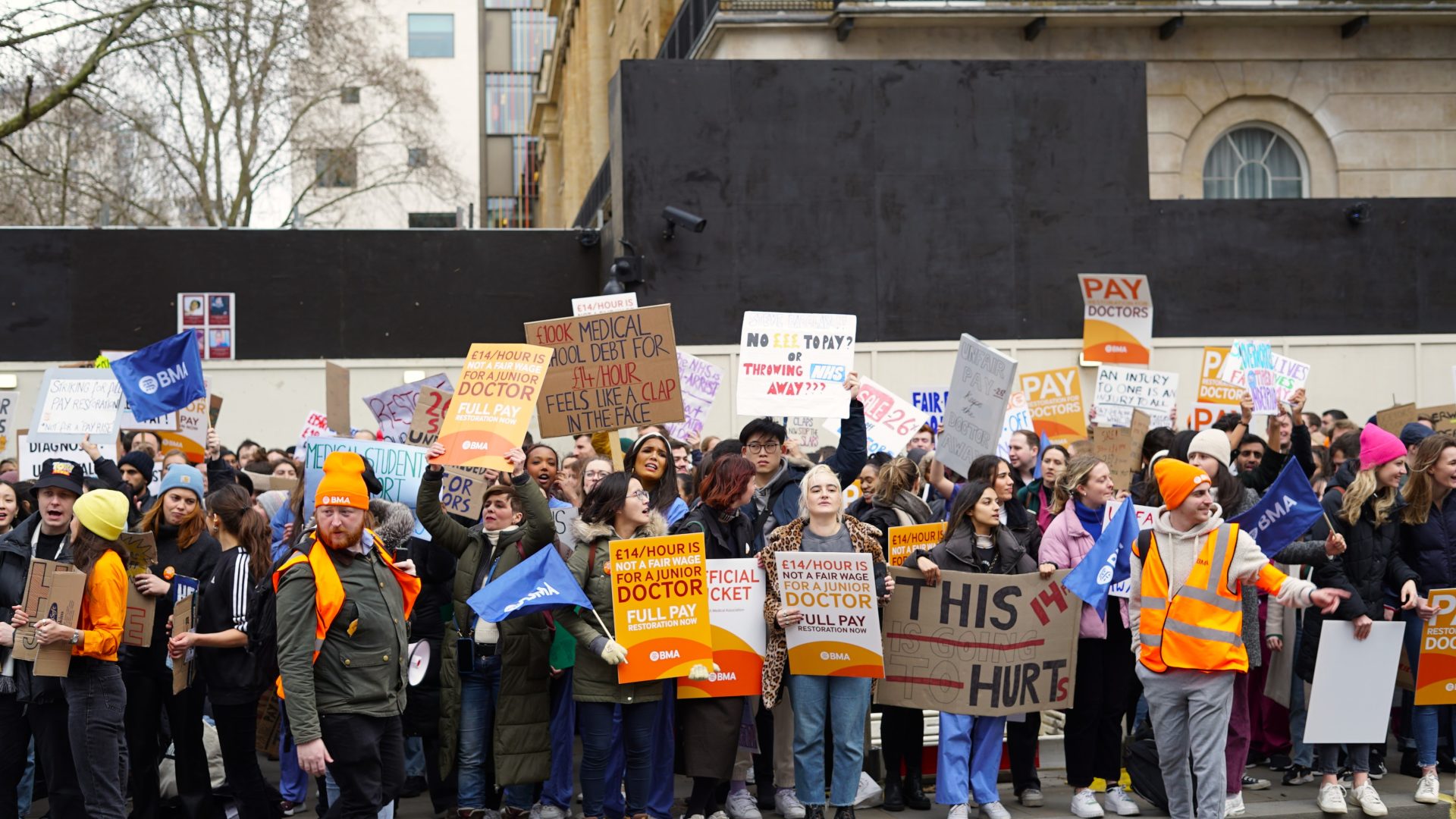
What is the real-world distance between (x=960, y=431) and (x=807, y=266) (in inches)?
418

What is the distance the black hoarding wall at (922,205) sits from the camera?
20.6 metres

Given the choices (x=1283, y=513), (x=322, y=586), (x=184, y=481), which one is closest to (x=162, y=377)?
(x=184, y=481)

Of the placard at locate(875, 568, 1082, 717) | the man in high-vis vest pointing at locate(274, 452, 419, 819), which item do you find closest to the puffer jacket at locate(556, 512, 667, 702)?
the man in high-vis vest pointing at locate(274, 452, 419, 819)

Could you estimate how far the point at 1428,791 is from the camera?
29.7 ft

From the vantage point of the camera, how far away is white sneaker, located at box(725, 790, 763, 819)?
8969 millimetres

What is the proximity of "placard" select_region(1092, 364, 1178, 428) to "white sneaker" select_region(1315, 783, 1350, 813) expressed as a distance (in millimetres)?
6142

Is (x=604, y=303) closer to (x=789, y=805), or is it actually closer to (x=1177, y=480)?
(x=789, y=805)

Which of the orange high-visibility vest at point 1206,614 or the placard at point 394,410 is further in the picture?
the placard at point 394,410

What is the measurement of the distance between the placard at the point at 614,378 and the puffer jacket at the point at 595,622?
8.54 feet

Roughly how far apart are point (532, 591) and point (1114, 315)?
14.6m

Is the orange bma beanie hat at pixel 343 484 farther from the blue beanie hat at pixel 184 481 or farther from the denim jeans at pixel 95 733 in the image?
the blue beanie hat at pixel 184 481

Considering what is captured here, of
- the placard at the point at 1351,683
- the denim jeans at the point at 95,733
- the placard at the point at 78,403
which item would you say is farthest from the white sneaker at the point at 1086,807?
the placard at the point at 78,403

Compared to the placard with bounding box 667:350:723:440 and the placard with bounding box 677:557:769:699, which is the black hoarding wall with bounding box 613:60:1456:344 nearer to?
the placard with bounding box 667:350:723:440

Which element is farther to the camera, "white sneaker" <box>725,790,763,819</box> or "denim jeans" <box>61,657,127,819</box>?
"white sneaker" <box>725,790,763,819</box>
